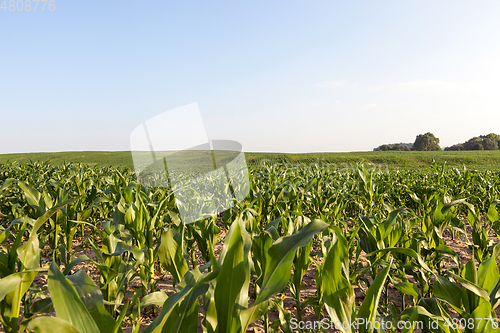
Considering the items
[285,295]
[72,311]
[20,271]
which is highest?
[72,311]

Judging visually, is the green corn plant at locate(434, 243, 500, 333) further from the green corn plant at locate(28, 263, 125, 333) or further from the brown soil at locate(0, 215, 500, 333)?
the green corn plant at locate(28, 263, 125, 333)

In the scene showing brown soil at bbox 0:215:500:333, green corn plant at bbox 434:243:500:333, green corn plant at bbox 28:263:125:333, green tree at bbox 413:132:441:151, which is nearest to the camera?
green corn plant at bbox 28:263:125:333

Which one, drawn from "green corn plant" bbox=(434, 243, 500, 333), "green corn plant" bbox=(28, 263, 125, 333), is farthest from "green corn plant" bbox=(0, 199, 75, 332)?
"green corn plant" bbox=(434, 243, 500, 333)

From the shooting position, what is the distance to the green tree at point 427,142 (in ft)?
222

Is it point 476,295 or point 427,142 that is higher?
point 427,142

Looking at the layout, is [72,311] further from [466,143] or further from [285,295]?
[466,143]

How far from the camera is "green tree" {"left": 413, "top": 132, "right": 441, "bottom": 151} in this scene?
67562 millimetres

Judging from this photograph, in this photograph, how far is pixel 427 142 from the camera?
223ft

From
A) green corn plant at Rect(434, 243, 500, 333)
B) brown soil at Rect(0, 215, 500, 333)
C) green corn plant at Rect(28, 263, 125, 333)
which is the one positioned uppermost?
green corn plant at Rect(28, 263, 125, 333)

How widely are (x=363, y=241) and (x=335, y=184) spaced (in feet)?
12.2

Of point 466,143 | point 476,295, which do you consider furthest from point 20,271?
point 466,143

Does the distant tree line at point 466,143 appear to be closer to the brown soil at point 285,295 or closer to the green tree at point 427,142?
the green tree at point 427,142

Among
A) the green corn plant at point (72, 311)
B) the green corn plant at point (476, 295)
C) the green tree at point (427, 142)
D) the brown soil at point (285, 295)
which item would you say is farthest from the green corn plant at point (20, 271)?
the green tree at point (427, 142)

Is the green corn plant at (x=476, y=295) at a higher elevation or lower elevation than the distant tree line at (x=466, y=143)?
lower
